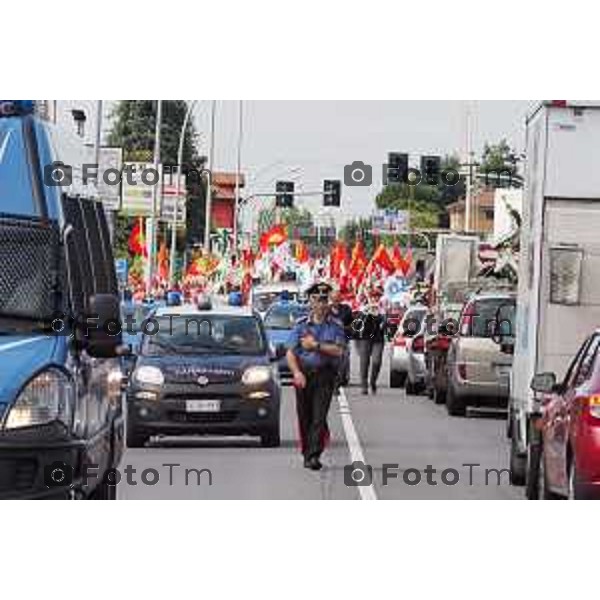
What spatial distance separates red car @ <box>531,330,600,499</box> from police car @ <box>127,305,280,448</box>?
517 centimetres

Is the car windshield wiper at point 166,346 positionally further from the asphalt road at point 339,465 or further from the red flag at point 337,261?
the red flag at point 337,261

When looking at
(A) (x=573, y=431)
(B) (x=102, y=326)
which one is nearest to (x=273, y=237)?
(A) (x=573, y=431)

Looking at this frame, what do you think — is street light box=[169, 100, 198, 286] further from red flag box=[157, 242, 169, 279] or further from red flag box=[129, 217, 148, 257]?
red flag box=[129, 217, 148, 257]

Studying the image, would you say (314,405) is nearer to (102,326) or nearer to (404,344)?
(102,326)

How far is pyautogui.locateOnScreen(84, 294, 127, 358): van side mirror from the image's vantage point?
14328 millimetres

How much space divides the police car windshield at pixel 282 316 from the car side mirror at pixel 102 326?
17025 millimetres

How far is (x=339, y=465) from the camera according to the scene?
23250mm

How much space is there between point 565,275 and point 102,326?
6.78 metres

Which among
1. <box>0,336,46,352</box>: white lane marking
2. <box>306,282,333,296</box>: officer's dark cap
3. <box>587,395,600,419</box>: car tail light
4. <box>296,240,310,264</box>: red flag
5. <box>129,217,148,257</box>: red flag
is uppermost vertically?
<box>129,217,148,257</box>: red flag

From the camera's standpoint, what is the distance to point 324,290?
21422mm

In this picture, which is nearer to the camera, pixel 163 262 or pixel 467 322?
pixel 163 262

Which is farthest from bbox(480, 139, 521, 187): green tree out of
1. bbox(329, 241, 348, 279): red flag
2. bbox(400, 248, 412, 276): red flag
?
bbox(400, 248, 412, 276): red flag
